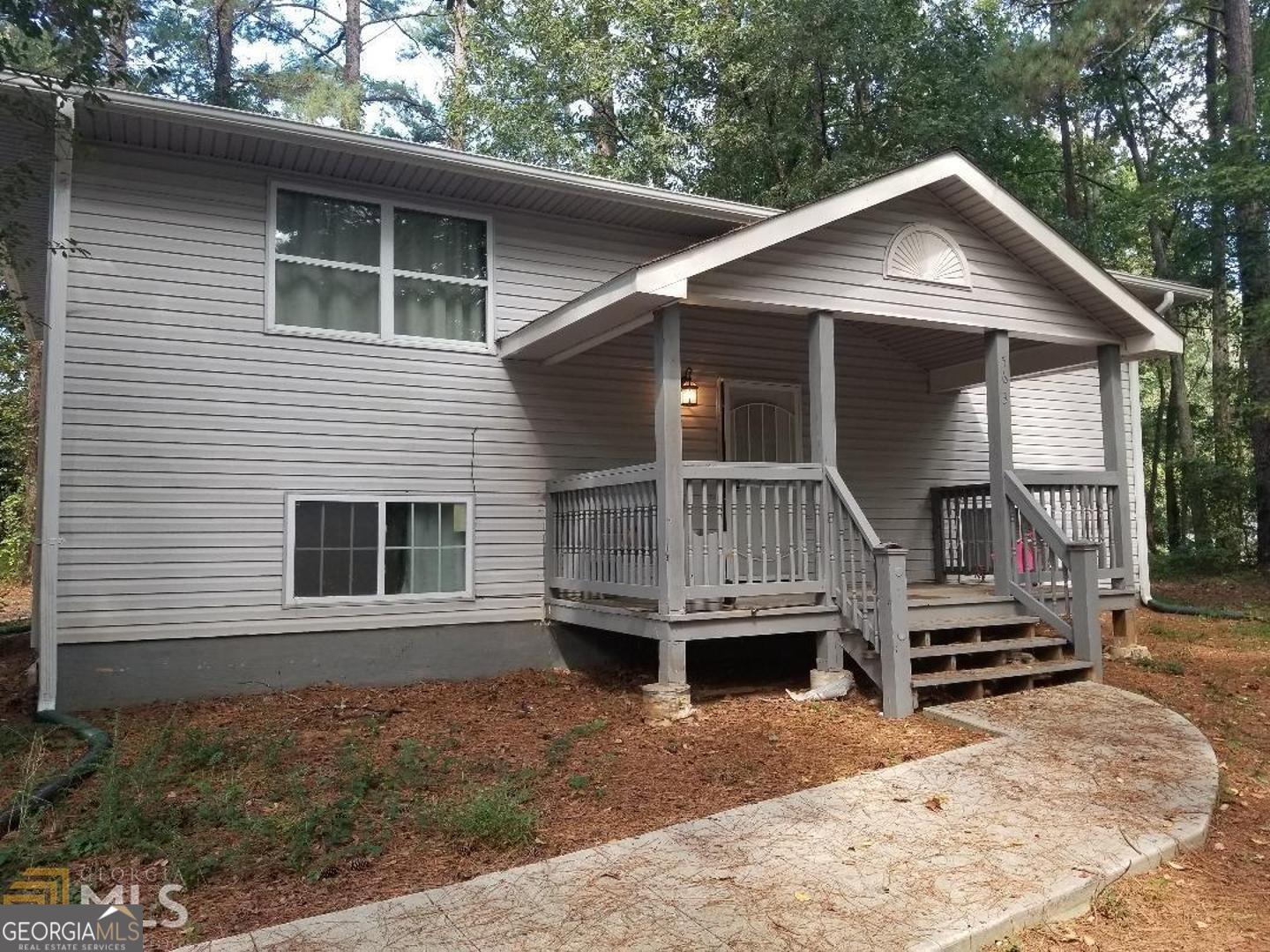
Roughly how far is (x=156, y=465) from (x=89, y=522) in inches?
24.6

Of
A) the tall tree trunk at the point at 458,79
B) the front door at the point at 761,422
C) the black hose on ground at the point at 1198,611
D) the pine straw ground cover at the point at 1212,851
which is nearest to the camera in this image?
the pine straw ground cover at the point at 1212,851

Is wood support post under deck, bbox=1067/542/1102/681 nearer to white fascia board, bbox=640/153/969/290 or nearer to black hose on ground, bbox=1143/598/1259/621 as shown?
white fascia board, bbox=640/153/969/290

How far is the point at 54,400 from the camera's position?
21.3ft

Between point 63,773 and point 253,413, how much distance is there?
319cm

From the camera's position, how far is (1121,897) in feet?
11.5

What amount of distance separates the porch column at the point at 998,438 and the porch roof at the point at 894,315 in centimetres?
28

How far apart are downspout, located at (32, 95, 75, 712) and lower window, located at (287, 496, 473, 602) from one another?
5.34ft

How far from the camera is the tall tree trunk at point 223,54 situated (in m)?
20.6

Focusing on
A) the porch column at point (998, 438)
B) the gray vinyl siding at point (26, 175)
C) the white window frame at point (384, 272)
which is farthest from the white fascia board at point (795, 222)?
the gray vinyl siding at point (26, 175)

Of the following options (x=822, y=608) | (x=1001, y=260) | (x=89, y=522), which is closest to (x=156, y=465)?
(x=89, y=522)

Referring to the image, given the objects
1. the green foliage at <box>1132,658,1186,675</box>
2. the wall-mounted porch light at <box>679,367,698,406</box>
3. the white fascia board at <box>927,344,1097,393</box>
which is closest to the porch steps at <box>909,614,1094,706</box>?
the green foliage at <box>1132,658,1186,675</box>

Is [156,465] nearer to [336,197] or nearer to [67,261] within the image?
[67,261]

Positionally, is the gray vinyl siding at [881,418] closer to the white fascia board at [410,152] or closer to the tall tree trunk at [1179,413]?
the white fascia board at [410,152]

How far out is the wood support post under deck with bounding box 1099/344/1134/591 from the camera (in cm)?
816
